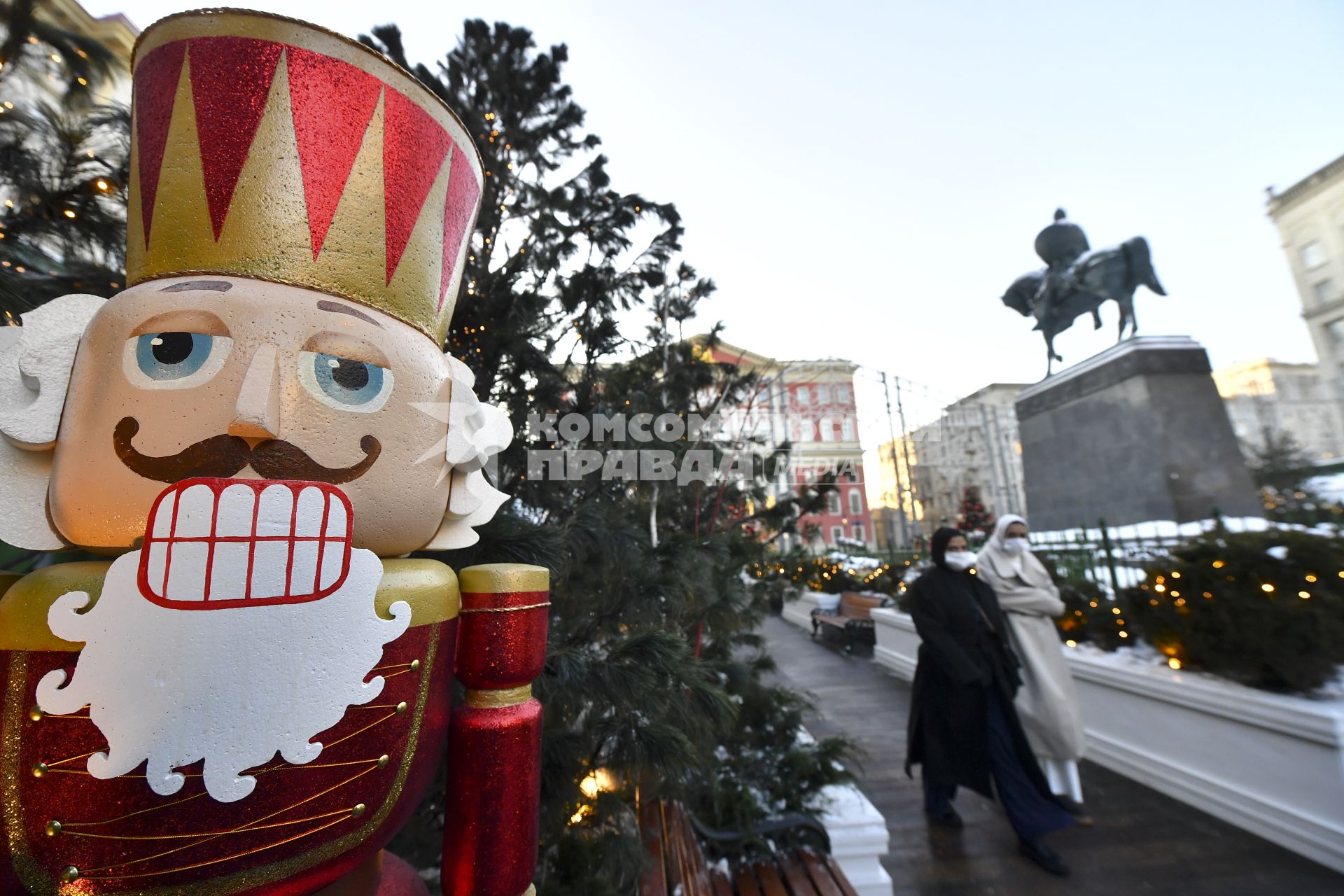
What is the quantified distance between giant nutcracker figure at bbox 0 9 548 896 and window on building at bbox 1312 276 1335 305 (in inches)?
1208

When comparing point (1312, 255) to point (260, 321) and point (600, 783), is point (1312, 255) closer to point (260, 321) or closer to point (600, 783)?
point (600, 783)

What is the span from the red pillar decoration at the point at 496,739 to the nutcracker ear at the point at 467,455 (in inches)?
5.9

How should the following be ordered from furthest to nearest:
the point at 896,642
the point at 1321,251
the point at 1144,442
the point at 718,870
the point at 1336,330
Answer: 1. the point at 1336,330
2. the point at 1321,251
3. the point at 896,642
4. the point at 1144,442
5. the point at 718,870

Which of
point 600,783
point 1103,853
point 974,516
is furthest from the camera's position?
point 974,516

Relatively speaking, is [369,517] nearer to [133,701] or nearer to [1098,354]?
[133,701]

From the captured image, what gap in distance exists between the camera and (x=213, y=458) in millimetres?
858

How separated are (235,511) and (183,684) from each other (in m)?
0.22

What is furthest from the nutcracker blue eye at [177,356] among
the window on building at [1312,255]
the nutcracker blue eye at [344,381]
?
the window on building at [1312,255]

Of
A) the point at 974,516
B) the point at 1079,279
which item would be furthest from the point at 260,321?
the point at 974,516

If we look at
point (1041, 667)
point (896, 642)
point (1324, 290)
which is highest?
point (1324, 290)

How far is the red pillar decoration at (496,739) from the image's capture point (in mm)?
962

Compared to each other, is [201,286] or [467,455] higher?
[201,286]

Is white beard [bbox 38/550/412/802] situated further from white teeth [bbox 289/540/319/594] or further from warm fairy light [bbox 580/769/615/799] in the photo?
warm fairy light [bbox 580/769/615/799]

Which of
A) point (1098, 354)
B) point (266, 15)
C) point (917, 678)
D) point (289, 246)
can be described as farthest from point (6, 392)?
point (1098, 354)
